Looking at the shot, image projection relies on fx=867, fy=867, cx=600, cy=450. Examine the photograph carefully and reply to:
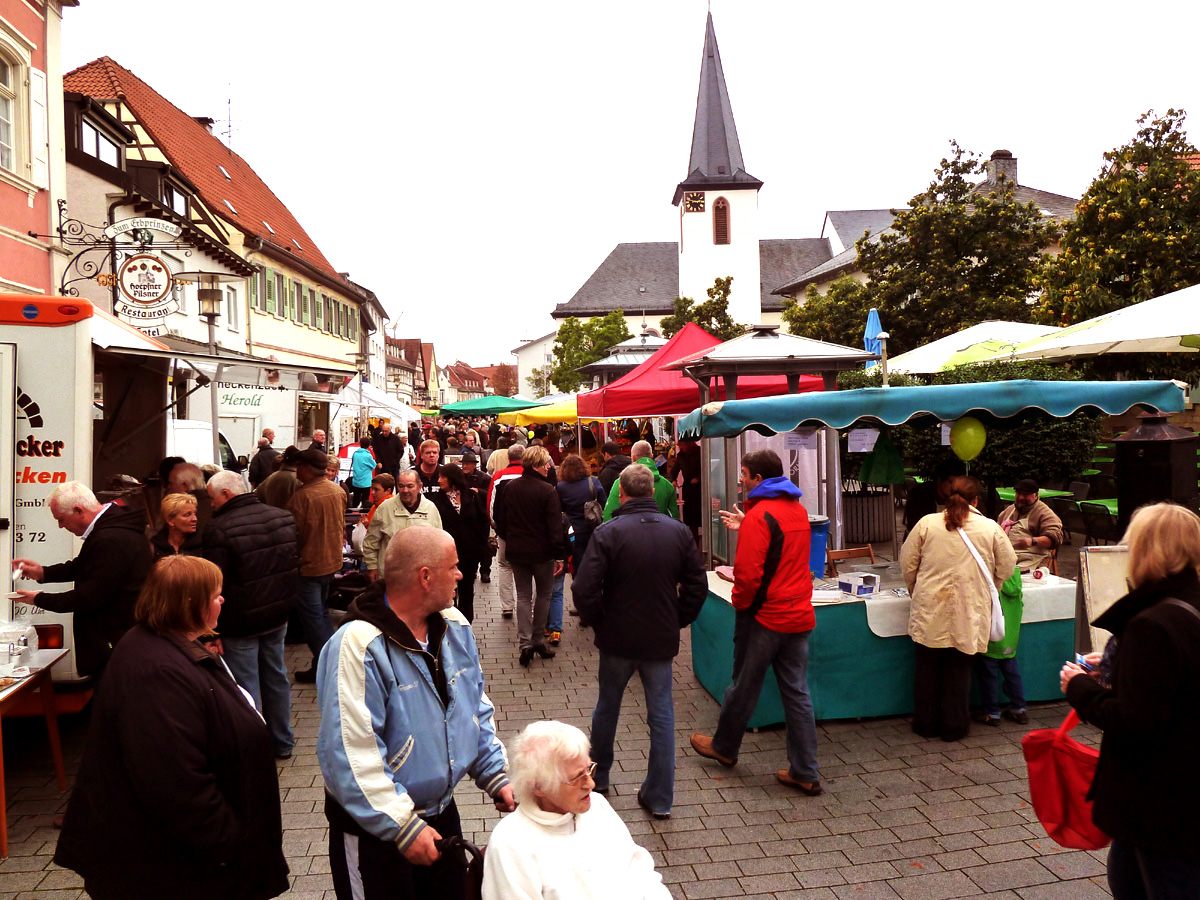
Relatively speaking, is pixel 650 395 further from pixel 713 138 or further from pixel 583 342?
pixel 713 138

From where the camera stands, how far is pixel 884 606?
5.99 metres

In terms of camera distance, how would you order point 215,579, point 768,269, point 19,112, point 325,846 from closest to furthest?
point 215,579
point 325,846
point 19,112
point 768,269

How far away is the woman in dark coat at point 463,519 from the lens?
7.95 metres

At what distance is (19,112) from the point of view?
1156 centimetres

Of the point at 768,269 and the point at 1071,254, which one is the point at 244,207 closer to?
the point at 1071,254

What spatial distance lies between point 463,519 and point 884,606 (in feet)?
12.7

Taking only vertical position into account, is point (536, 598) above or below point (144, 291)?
below

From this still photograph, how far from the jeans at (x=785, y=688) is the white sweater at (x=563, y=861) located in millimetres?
2785

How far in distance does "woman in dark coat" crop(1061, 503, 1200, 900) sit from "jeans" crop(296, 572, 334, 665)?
549cm

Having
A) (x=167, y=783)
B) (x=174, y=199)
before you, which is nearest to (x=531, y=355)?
(x=174, y=199)

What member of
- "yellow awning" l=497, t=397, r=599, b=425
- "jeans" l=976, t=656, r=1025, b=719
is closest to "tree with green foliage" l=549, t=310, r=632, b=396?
"yellow awning" l=497, t=397, r=599, b=425

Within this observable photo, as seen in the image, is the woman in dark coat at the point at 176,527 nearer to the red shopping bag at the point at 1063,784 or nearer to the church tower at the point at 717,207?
the red shopping bag at the point at 1063,784

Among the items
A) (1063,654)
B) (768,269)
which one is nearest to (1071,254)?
(1063,654)

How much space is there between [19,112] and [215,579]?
1198cm
